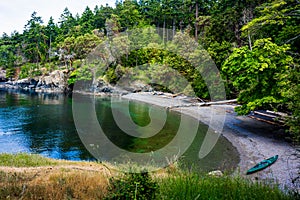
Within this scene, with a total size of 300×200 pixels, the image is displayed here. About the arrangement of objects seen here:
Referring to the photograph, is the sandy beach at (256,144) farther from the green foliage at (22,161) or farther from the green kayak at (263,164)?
the green foliage at (22,161)

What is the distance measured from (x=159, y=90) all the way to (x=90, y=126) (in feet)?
88.6

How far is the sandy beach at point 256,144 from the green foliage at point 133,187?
2.72m

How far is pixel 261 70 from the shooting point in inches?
608

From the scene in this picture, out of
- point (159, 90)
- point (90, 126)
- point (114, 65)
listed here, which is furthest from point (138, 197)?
point (114, 65)

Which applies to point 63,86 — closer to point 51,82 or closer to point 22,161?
point 51,82

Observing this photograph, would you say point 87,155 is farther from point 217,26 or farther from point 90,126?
point 217,26

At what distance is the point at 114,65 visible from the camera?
177ft

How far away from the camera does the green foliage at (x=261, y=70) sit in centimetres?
1584

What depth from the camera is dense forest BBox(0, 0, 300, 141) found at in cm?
1608

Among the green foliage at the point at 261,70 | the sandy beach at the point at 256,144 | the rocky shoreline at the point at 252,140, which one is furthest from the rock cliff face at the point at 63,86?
the green foliage at the point at 261,70

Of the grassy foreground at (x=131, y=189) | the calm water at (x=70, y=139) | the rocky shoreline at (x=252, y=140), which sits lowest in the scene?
the calm water at (x=70, y=139)

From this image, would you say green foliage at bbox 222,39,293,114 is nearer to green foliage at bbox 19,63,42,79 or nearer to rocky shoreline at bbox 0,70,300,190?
rocky shoreline at bbox 0,70,300,190

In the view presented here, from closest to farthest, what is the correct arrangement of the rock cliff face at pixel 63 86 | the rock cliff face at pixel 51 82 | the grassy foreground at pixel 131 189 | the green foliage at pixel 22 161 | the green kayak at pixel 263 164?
the grassy foreground at pixel 131 189
the green foliage at pixel 22 161
the green kayak at pixel 263 164
the rock cliff face at pixel 63 86
the rock cliff face at pixel 51 82

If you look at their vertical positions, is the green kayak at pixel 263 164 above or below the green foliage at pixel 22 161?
below
